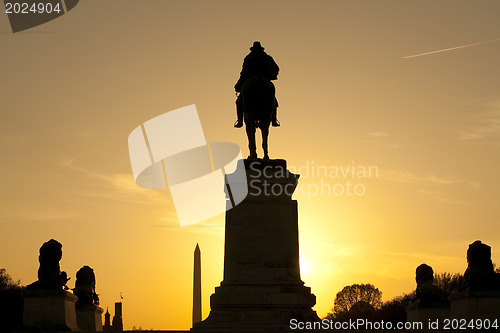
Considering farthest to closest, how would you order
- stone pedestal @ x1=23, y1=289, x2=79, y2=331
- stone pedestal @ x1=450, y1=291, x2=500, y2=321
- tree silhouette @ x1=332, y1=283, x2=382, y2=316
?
tree silhouette @ x1=332, y1=283, x2=382, y2=316 → stone pedestal @ x1=23, y1=289, x2=79, y2=331 → stone pedestal @ x1=450, y1=291, x2=500, y2=321

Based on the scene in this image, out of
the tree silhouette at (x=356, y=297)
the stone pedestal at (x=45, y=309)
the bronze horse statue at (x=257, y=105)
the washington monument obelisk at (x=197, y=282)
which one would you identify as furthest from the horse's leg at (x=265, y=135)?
the tree silhouette at (x=356, y=297)

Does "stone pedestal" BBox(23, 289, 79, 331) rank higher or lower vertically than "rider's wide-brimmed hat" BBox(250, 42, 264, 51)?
lower

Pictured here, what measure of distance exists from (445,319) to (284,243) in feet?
18.7

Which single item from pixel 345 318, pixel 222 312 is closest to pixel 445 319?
pixel 222 312

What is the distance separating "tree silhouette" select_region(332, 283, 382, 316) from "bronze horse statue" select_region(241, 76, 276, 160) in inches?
2193

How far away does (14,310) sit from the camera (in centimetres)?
5219

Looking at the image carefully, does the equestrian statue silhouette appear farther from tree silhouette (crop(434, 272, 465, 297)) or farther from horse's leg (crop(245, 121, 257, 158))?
tree silhouette (crop(434, 272, 465, 297))

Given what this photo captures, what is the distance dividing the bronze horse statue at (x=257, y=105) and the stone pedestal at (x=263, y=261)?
116cm

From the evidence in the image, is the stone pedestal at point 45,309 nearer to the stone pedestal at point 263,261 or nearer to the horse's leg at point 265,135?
the stone pedestal at point 263,261

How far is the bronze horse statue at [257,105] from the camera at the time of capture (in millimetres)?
30203

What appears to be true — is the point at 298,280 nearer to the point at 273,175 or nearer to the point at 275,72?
the point at 273,175

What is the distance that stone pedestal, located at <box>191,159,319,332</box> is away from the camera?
27345mm

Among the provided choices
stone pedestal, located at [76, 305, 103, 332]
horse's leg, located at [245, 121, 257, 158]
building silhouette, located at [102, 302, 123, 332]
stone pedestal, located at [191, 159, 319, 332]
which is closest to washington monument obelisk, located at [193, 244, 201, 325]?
building silhouette, located at [102, 302, 123, 332]

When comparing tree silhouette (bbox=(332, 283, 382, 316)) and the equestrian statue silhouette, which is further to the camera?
tree silhouette (bbox=(332, 283, 382, 316))
